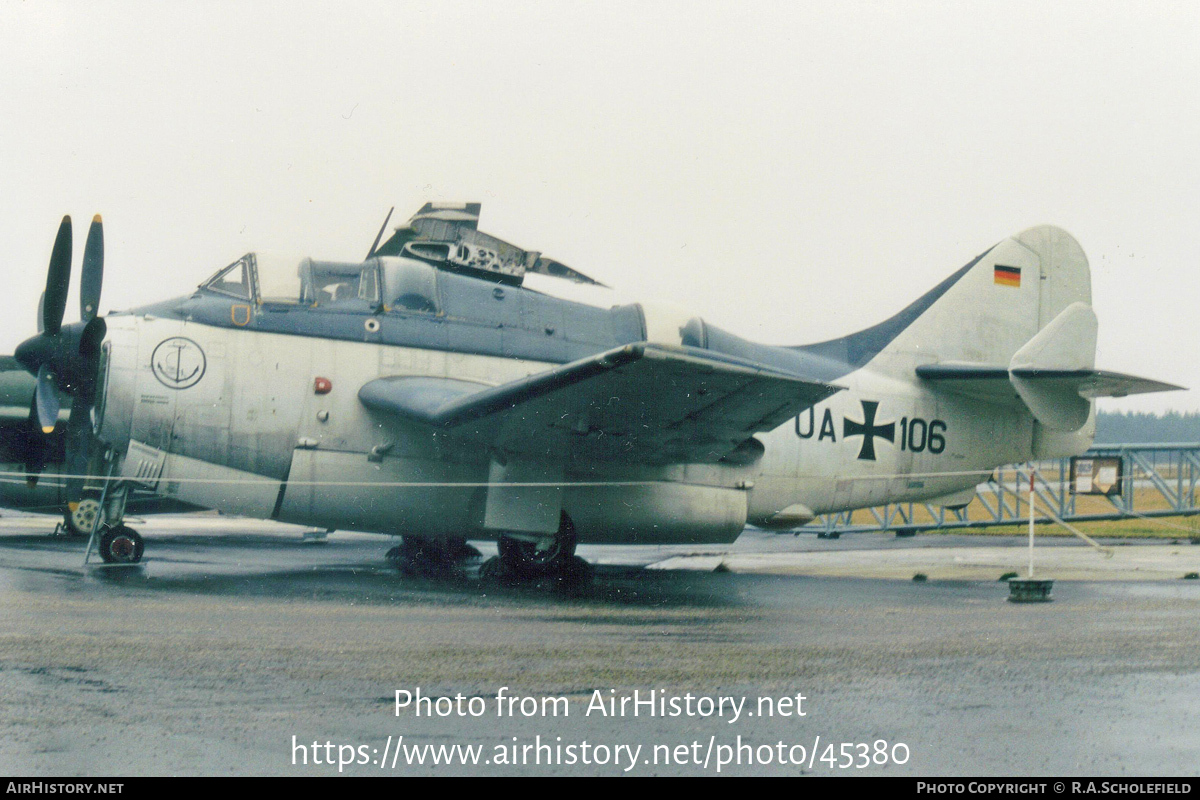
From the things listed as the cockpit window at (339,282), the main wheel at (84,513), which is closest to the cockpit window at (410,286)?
the cockpit window at (339,282)

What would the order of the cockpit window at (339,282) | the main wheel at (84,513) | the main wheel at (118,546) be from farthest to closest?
the main wheel at (84,513) → the main wheel at (118,546) → the cockpit window at (339,282)

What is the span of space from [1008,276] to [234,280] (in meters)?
10.4

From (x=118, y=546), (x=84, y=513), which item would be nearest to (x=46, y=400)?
(x=118, y=546)

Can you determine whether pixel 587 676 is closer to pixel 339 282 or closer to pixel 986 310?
pixel 339 282

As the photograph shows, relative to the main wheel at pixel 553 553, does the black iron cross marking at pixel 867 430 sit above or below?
above

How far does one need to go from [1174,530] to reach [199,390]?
20326 mm

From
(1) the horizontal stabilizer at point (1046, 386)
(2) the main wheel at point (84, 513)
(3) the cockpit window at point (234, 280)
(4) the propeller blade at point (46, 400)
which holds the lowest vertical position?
(2) the main wheel at point (84, 513)

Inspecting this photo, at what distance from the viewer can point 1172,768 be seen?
431 centimetres

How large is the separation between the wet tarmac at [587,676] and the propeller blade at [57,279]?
2.61 m

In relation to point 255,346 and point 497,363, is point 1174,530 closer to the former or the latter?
point 497,363

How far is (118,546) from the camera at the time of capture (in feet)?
39.7

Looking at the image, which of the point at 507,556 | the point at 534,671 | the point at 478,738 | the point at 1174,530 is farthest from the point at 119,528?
the point at 1174,530

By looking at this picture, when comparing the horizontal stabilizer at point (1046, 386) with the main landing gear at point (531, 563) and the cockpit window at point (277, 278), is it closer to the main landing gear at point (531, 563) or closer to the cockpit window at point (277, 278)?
the main landing gear at point (531, 563)

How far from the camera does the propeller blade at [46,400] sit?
10.9 m
